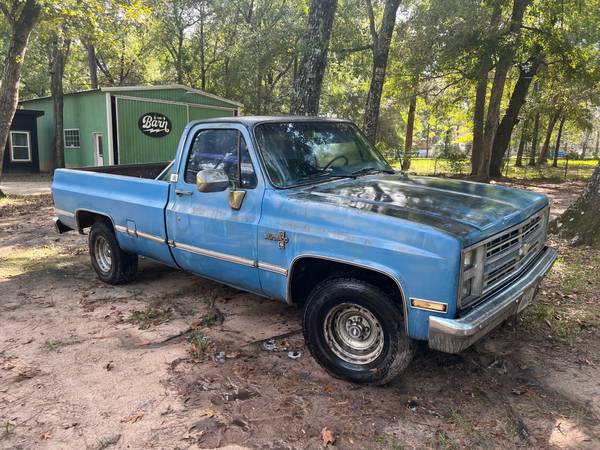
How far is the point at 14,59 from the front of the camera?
43.8 feet

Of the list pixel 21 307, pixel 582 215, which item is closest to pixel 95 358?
pixel 21 307

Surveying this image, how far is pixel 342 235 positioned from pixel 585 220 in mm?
5331

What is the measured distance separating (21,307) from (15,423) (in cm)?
248

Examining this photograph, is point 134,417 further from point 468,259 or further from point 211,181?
point 468,259

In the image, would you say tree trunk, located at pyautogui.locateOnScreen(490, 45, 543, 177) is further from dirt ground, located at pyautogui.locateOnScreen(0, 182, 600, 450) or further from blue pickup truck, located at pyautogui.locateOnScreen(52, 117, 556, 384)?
blue pickup truck, located at pyautogui.locateOnScreen(52, 117, 556, 384)

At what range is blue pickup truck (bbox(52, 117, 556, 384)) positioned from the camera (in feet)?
9.96

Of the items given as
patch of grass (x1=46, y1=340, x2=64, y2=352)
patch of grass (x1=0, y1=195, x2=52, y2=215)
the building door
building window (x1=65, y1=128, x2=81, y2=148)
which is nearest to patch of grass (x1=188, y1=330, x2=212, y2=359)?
patch of grass (x1=46, y1=340, x2=64, y2=352)

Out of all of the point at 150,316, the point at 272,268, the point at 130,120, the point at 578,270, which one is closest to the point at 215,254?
the point at 272,268

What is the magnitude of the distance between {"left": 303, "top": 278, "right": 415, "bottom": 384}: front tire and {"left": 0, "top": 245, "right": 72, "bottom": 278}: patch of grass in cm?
490

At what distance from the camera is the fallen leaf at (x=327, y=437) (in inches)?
114

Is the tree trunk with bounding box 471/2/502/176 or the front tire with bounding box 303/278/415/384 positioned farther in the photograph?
the tree trunk with bounding box 471/2/502/176

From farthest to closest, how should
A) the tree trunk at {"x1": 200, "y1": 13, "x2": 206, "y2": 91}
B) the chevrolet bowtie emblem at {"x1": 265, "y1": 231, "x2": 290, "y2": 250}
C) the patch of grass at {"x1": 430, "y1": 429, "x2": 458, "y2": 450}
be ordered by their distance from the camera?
1. the tree trunk at {"x1": 200, "y1": 13, "x2": 206, "y2": 91}
2. the chevrolet bowtie emblem at {"x1": 265, "y1": 231, "x2": 290, "y2": 250}
3. the patch of grass at {"x1": 430, "y1": 429, "x2": 458, "y2": 450}

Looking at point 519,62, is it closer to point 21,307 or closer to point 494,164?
point 494,164

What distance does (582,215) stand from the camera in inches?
279
